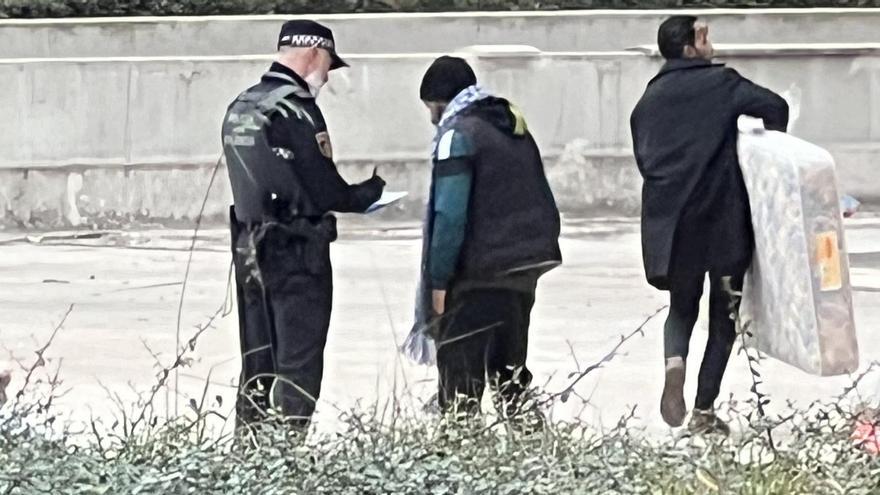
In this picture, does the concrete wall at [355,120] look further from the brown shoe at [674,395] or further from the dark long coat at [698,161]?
the dark long coat at [698,161]

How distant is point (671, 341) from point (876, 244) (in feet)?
16.3

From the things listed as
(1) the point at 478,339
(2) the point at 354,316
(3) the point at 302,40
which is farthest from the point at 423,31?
(1) the point at 478,339

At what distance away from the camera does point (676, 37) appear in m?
6.77

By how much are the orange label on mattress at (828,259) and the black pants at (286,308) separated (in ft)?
5.46

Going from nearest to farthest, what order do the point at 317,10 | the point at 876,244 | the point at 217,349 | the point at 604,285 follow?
the point at 217,349 → the point at 604,285 → the point at 876,244 → the point at 317,10

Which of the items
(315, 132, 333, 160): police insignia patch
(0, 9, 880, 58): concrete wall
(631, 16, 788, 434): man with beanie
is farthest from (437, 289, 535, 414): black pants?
(0, 9, 880, 58): concrete wall

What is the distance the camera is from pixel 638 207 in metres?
12.7

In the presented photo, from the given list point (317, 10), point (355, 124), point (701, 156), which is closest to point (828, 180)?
point (701, 156)

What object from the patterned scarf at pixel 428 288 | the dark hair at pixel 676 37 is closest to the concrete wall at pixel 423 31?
the dark hair at pixel 676 37

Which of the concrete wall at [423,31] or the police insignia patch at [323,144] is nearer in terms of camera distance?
the police insignia patch at [323,144]

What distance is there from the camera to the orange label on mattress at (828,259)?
6.37 metres

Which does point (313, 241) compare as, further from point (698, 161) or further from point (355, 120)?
point (355, 120)

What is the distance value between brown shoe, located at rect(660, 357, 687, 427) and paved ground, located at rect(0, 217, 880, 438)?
0.61 feet

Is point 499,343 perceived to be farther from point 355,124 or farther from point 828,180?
point 355,124
